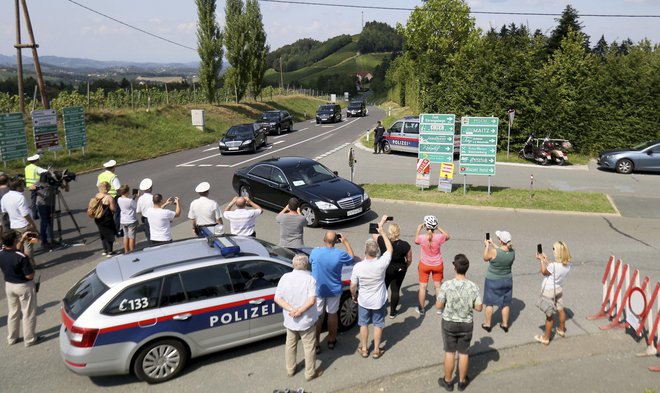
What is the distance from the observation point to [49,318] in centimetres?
801

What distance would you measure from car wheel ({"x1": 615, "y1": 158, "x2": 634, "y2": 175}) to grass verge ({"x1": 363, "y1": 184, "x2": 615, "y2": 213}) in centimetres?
562

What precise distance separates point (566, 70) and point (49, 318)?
1057 inches

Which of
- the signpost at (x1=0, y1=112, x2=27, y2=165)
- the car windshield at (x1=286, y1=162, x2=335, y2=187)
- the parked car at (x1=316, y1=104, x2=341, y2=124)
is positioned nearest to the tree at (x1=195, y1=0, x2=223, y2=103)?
the parked car at (x1=316, y1=104, x2=341, y2=124)

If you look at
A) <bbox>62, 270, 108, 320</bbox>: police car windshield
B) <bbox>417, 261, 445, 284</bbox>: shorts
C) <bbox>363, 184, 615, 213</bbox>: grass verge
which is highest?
<bbox>62, 270, 108, 320</bbox>: police car windshield

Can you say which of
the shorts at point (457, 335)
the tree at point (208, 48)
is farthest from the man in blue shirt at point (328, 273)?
the tree at point (208, 48)

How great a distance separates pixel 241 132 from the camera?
2741 cm

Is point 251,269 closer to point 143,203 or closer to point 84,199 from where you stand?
point 143,203

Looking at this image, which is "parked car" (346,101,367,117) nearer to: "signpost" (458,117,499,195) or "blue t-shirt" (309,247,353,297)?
"signpost" (458,117,499,195)

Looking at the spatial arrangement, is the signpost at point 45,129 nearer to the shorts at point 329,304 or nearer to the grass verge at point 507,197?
the grass verge at point 507,197

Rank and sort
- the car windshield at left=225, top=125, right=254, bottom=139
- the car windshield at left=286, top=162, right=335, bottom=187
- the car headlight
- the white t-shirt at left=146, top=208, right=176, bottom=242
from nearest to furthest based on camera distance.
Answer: the white t-shirt at left=146, top=208, right=176, bottom=242 → the car headlight → the car windshield at left=286, top=162, right=335, bottom=187 → the car windshield at left=225, top=125, right=254, bottom=139

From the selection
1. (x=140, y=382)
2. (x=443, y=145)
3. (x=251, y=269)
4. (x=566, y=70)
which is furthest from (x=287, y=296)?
(x=566, y=70)

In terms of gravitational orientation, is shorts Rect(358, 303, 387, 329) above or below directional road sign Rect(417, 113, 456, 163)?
below

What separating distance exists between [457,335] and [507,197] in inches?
427

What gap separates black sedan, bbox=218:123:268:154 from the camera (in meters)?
26.4
